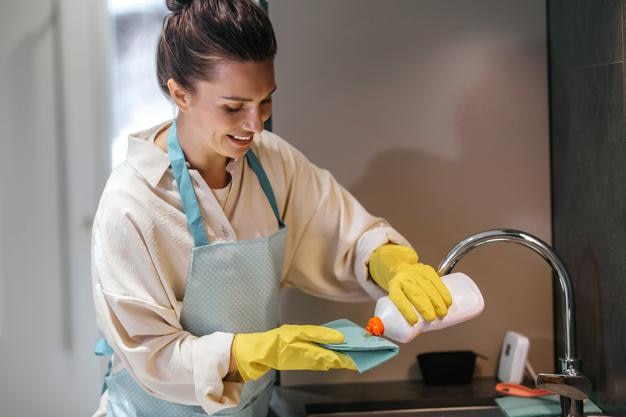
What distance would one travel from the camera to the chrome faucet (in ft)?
5.35

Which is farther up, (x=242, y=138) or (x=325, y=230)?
(x=242, y=138)

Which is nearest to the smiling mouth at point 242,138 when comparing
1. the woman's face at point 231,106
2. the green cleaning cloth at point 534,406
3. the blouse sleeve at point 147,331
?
the woman's face at point 231,106

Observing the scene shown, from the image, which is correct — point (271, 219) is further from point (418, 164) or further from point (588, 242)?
point (588, 242)

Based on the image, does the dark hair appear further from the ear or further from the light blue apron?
the light blue apron

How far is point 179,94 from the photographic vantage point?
1557mm

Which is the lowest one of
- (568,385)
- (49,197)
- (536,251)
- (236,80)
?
(568,385)

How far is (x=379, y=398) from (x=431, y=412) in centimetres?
12

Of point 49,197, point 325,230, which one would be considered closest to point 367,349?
point 325,230

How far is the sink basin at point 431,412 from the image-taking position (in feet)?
6.39

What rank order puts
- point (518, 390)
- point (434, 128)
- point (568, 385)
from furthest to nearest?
point (434, 128) → point (518, 390) → point (568, 385)

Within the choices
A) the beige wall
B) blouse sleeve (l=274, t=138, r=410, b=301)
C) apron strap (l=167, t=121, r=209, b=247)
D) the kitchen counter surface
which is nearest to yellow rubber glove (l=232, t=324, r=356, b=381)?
apron strap (l=167, t=121, r=209, b=247)

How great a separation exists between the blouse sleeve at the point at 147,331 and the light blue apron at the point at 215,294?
7 centimetres

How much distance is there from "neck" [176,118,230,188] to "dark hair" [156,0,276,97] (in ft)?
0.40

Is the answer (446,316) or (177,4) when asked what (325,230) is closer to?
(446,316)
